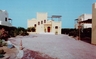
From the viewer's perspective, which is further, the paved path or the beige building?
the beige building

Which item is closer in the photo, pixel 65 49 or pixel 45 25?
pixel 65 49

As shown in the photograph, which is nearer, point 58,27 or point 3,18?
point 3,18

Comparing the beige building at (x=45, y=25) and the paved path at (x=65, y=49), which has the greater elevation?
the beige building at (x=45, y=25)

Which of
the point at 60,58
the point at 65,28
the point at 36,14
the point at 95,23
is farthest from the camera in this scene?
the point at 36,14

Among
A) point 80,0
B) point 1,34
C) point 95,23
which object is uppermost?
point 80,0

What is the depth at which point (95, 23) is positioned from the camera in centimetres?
1561

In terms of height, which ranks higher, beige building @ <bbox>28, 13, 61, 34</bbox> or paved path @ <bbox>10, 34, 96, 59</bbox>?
beige building @ <bbox>28, 13, 61, 34</bbox>

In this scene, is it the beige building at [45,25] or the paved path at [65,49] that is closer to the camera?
the paved path at [65,49]

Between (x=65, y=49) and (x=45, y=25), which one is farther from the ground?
(x=45, y=25)

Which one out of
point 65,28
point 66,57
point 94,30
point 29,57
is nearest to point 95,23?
point 94,30

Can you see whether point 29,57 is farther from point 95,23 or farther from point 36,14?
point 36,14

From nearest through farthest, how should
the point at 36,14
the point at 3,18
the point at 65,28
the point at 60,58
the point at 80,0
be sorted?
1. the point at 60,58
2. the point at 80,0
3. the point at 3,18
4. the point at 65,28
5. the point at 36,14

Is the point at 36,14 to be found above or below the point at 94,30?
above

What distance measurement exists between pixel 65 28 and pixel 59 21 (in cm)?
277
